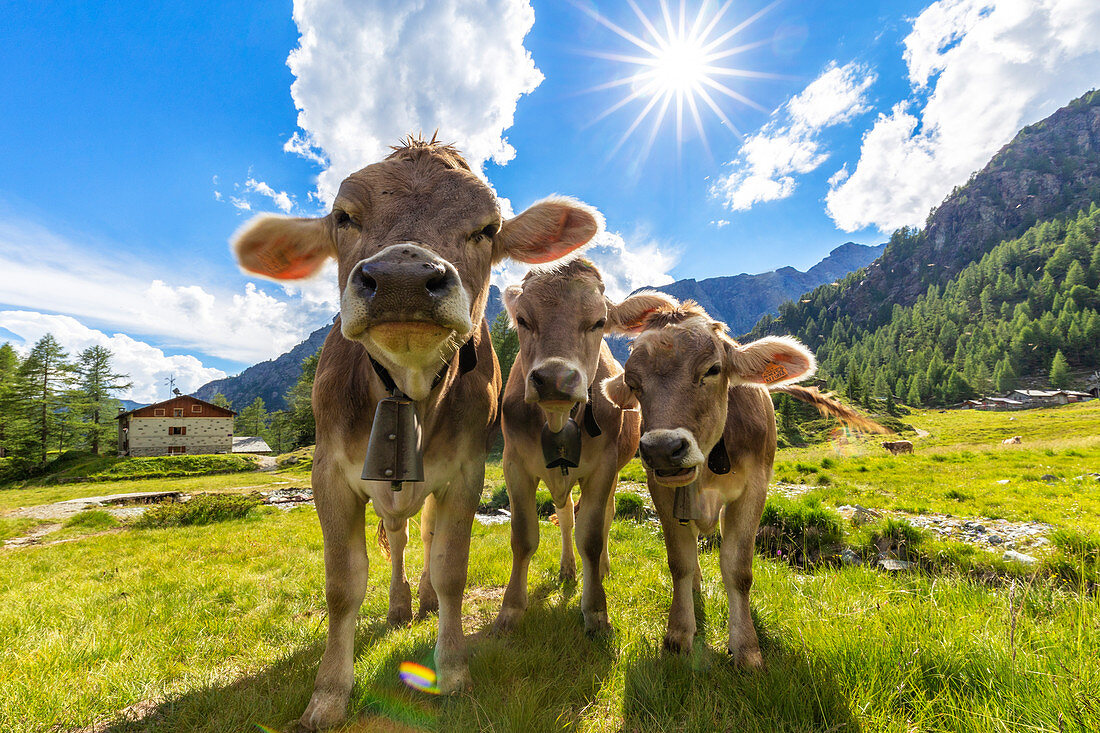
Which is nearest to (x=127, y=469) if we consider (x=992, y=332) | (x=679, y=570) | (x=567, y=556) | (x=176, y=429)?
(x=176, y=429)

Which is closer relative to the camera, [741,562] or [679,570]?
[741,562]

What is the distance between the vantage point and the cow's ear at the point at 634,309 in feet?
14.6

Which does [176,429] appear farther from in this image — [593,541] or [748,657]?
[748,657]

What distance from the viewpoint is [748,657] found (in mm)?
3016

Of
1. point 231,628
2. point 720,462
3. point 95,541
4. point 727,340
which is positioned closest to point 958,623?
point 720,462

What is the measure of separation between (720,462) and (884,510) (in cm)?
870

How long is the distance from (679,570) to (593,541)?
2.60 feet

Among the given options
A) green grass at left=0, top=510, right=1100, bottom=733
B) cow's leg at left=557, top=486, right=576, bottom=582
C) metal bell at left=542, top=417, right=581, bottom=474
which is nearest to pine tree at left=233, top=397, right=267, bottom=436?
green grass at left=0, top=510, right=1100, bottom=733

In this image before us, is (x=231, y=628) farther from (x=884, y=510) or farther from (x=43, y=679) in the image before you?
(x=884, y=510)

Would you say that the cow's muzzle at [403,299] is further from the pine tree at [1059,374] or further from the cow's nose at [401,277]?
the pine tree at [1059,374]

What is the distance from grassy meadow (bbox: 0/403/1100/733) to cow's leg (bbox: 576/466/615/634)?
0.18 metres

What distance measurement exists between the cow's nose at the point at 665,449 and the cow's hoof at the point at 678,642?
4.76 ft

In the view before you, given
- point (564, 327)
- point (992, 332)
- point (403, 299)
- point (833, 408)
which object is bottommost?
point (833, 408)

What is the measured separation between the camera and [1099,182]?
602 ft
